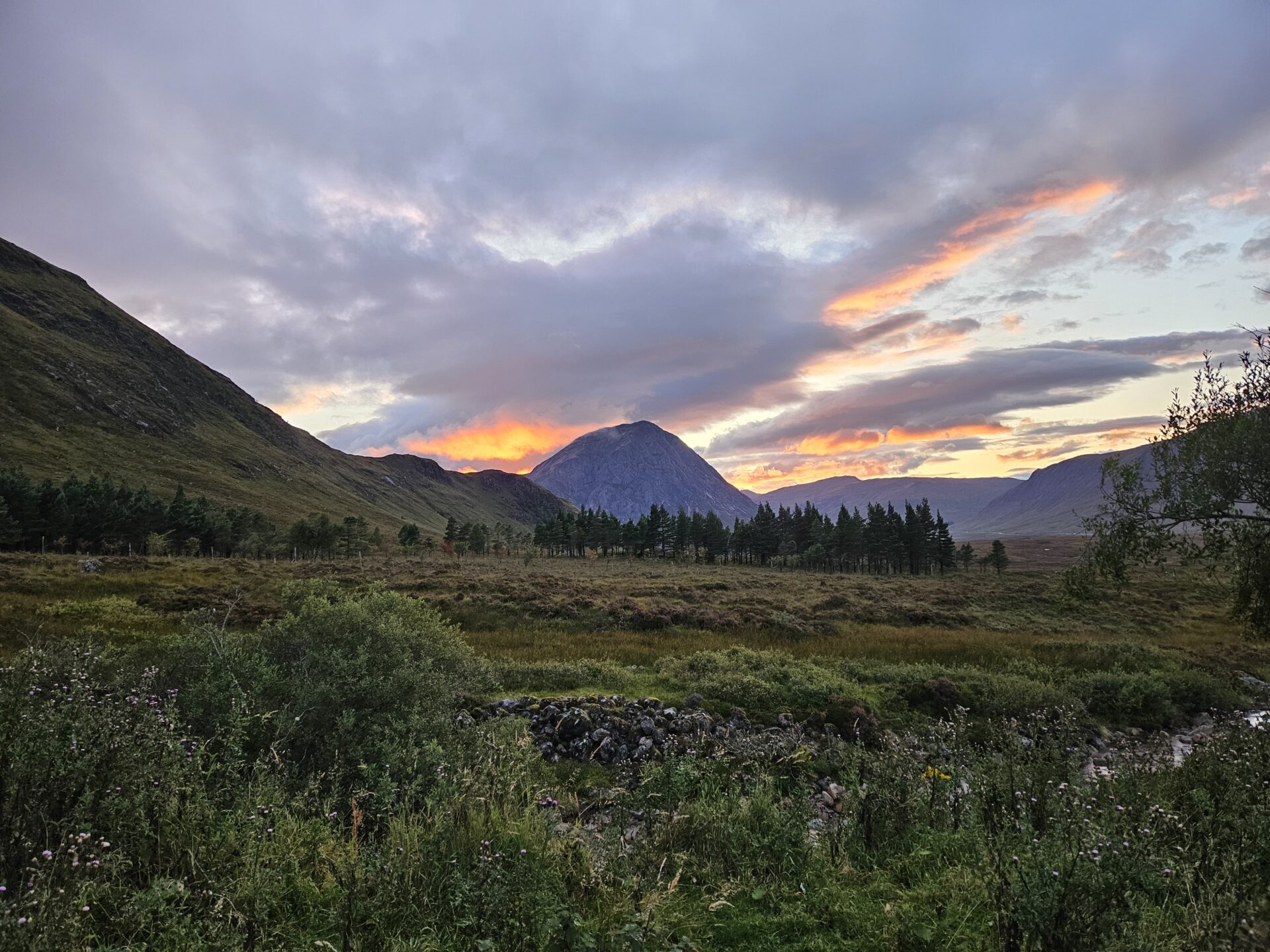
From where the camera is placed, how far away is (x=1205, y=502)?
40.8 ft

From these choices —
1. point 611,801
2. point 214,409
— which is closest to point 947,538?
point 611,801

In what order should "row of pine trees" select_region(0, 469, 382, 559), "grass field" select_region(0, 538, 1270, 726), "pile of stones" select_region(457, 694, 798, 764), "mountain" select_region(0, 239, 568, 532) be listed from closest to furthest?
1. "pile of stones" select_region(457, 694, 798, 764)
2. "grass field" select_region(0, 538, 1270, 726)
3. "row of pine trees" select_region(0, 469, 382, 559)
4. "mountain" select_region(0, 239, 568, 532)

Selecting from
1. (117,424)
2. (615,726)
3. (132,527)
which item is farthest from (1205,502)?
(117,424)

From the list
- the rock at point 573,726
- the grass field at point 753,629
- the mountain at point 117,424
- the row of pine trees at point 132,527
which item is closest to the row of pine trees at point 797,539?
the grass field at point 753,629

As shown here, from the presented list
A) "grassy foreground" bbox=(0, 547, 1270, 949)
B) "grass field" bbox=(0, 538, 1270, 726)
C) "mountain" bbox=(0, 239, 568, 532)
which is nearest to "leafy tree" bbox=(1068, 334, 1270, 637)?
"grass field" bbox=(0, 538, 1270, 726)

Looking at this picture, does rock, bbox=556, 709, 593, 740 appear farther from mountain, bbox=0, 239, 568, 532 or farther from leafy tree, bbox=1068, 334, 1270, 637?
mountain, bbox=0, 239, 568, 532

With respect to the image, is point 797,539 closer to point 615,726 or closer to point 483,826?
point 615,726

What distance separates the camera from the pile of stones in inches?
420

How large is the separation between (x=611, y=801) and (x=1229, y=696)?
67.9ft

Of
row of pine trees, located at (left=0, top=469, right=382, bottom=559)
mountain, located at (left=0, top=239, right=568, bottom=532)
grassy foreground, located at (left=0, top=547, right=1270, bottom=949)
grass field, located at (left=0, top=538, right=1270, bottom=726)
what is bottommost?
grass field, located at (left=0, top=538, right=1270, bottom=726)

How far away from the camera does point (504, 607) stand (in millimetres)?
26531

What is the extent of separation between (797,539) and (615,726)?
101m

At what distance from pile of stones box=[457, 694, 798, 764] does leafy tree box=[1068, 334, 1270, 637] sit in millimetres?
9885

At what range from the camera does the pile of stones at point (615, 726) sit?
35.0 ft
